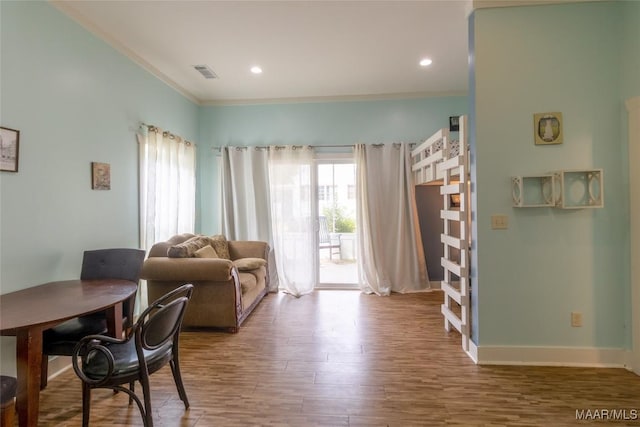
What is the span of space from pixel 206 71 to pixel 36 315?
317 centimetres

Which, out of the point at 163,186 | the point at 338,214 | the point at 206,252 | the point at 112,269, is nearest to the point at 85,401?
the point at 112,269

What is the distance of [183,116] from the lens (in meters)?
4.51

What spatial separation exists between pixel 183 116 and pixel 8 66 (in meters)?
2.42

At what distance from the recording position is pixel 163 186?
12.7 feet

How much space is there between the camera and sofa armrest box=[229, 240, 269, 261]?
441 centimetres

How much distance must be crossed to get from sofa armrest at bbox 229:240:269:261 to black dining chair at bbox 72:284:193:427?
2.56 m

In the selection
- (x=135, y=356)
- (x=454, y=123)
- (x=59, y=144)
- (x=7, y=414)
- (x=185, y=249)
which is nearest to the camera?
(x=7, y=414)

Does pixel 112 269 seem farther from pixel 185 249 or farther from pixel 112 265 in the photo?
pixel 185 249

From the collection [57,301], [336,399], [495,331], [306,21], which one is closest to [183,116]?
[306,21]

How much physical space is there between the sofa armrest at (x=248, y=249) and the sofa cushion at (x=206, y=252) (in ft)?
1.80

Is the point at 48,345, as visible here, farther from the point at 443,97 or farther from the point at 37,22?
the point at 443,97

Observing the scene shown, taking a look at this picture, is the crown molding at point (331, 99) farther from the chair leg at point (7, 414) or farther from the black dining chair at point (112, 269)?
the chair leg at point (7, 414)

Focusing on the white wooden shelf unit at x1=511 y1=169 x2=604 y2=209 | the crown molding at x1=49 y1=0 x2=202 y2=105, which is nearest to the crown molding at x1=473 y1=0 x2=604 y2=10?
the white wooden shelf unit at x1=511 y1=169 x2=604 y2=209

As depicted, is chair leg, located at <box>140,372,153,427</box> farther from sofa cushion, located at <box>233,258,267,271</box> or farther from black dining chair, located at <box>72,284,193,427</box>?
sofa cushion, located at <box>233,258,267,271</box>
